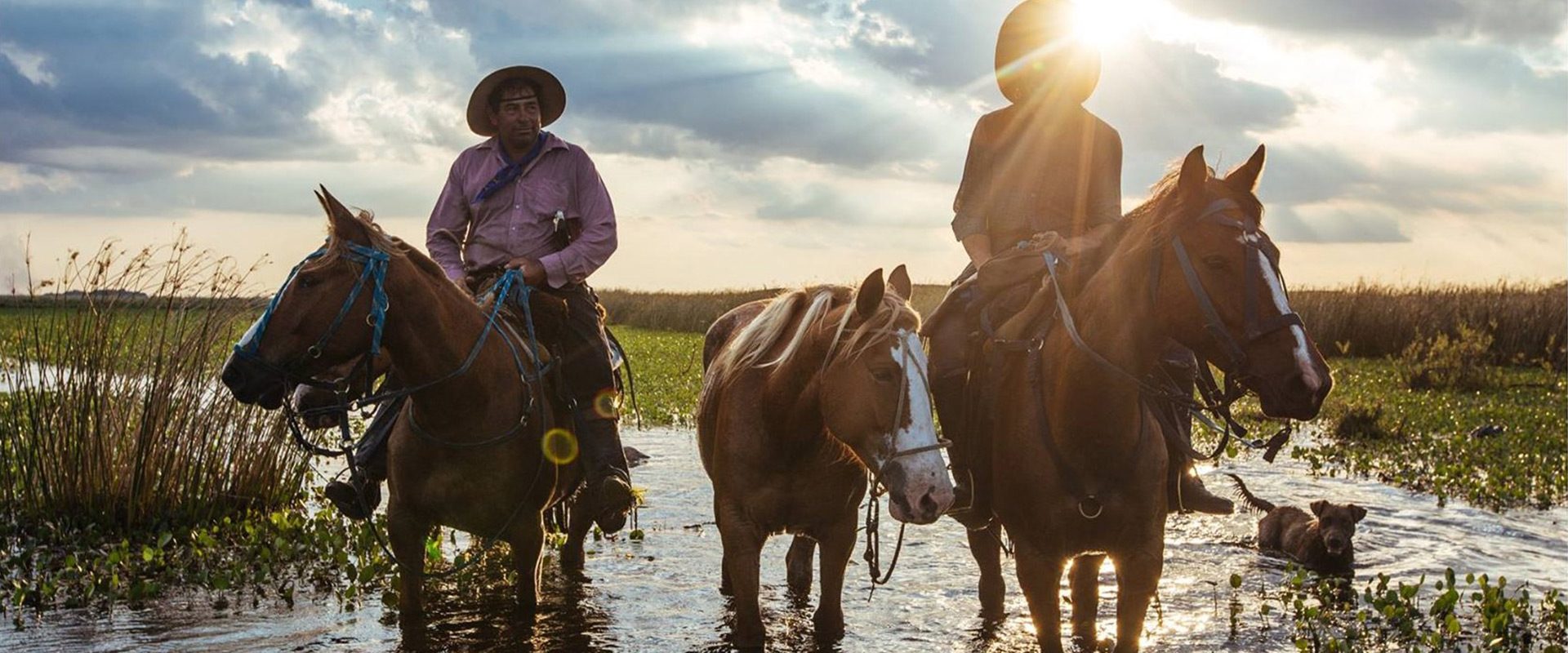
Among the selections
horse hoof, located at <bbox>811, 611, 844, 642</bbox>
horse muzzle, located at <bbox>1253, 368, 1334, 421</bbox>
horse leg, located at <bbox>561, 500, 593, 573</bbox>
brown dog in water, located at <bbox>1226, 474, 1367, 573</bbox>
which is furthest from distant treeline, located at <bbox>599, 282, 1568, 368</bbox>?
horse muzzle, located at <bbox>1253, 368, 1334, 421</bbox>

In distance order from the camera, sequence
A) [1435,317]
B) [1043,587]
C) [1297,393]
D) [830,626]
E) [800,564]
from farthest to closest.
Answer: [1435,317], [800,564], [830,626], [1043,587], [1297,393]

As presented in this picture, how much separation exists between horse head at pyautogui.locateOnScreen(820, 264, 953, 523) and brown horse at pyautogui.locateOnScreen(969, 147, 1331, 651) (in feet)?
2.01

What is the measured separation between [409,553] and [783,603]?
7.84 ft

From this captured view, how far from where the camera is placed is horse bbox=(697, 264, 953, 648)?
15.1ft

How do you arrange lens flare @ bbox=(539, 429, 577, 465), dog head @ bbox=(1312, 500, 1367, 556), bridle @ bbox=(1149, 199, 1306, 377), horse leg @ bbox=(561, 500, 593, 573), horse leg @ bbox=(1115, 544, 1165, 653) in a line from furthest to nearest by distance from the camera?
1. dog head @ bbox=(1312, 500, 1367, 556)
2. horse leg @ bbox=(561, 500, 593, 573)
3. lens flare @ bbox=(539, 429, 577, 465)
4. horse leg @ bbox=(1115, 544, 1165, 653)
5. bridle @ bbox=(1149, 199, 1306, 377)

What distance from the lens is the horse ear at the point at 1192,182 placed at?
4301 mm

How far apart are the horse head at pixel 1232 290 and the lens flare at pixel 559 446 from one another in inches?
124

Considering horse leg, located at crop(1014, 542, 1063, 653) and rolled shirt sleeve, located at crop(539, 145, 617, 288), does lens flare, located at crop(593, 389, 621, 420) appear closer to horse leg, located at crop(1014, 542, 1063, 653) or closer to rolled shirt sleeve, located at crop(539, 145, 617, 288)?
rolled shirt sleeve, located at crop(539, 145, 617, 288)

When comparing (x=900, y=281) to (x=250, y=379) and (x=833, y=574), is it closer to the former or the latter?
(x=833, y=574)

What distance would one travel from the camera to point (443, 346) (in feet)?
18.0

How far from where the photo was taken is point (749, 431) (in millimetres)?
5453

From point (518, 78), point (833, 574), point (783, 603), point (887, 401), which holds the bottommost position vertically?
point (783, 603)

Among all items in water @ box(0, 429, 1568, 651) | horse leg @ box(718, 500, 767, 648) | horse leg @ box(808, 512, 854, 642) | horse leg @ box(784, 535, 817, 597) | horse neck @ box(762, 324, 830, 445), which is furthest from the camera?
horse leg @ box(784, 535, 817, 597)

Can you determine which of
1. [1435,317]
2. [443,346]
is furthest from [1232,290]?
[1435,317]
